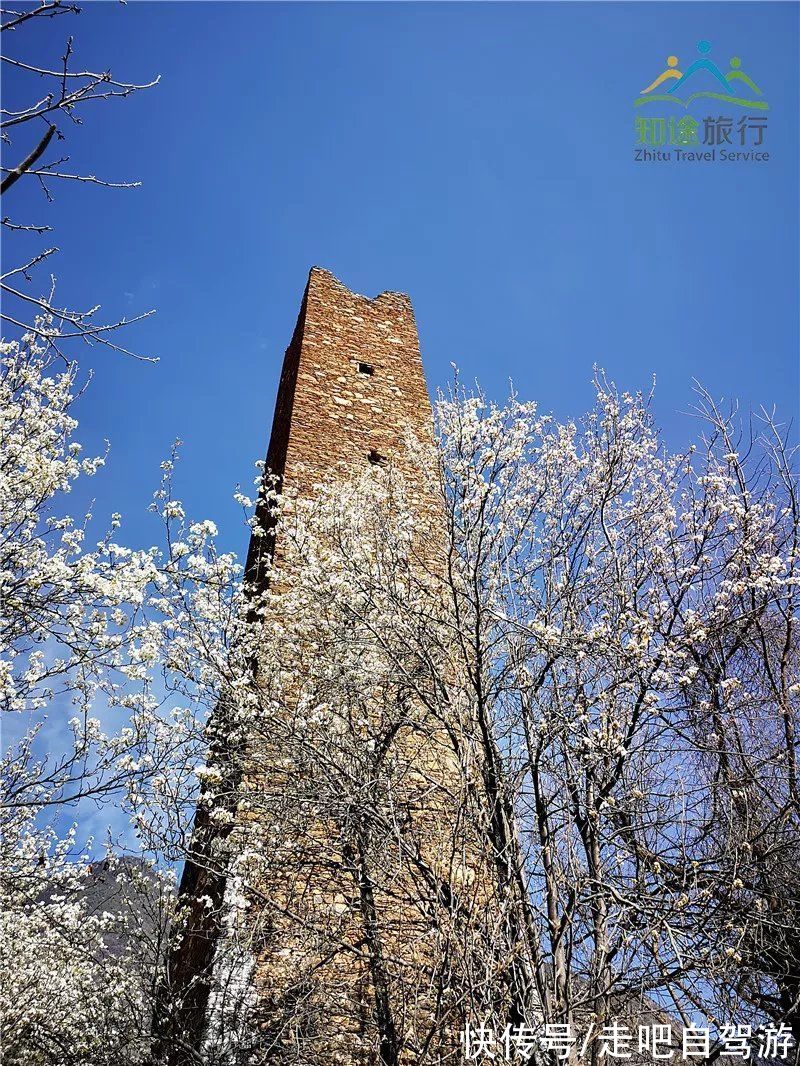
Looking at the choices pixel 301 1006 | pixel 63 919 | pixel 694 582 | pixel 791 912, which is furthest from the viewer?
pixel 63 919

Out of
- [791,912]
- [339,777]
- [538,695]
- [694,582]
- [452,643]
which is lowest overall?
[791,912]

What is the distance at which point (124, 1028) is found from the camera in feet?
17.9

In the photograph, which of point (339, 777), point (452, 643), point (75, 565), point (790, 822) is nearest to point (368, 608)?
point (452, 643)

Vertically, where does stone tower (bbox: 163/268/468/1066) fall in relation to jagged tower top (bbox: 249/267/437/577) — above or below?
below

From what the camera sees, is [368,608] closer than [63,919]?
Yes

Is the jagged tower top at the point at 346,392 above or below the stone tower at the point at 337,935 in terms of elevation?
above

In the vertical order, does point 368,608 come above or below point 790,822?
above

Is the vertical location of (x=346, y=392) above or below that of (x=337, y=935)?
above

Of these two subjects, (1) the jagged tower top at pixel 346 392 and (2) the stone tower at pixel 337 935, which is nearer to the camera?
(2) the stone tower at pixel 337 935

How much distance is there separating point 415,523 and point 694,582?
Answer: 2.63 m

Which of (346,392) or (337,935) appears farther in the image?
(346,392)

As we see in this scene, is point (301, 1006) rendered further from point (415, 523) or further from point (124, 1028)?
point (415, 523)

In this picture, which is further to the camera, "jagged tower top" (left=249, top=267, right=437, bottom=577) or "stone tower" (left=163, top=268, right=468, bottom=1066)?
"jagged tower top" (left=249, top=267, right=437, bottom=577)

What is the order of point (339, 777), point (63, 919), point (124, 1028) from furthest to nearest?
point (63, 919)
point (124, 1028)
point (339, 777)
